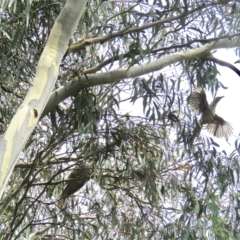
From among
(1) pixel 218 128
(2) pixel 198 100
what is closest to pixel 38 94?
(2) pixel 198 100

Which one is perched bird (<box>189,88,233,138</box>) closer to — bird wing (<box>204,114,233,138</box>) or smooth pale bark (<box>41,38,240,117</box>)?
bird wing (<box>204,114,233,138</box>)

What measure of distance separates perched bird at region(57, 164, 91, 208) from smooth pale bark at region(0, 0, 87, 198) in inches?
36.4

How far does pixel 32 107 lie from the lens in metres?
1.70

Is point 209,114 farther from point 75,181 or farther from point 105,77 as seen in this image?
point 75,181

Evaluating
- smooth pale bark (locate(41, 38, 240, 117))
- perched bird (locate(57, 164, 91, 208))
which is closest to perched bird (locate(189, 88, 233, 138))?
smooth pale bark (locate(41, 38, 240, 117))

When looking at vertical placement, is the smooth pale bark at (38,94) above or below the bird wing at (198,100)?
below

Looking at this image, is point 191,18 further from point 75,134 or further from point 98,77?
point 75,134

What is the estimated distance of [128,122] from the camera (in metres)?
2.49

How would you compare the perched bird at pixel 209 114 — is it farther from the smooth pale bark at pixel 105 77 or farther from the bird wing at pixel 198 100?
the smooth pale bark at pixel 105 77

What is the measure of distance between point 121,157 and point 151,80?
439 millimetres

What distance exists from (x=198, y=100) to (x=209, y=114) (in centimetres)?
10

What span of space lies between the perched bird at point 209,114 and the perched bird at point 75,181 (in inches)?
26.6

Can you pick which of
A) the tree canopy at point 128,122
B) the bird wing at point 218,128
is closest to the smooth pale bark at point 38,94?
the tree canopy at point 128,122

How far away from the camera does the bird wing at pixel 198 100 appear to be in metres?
2.59
